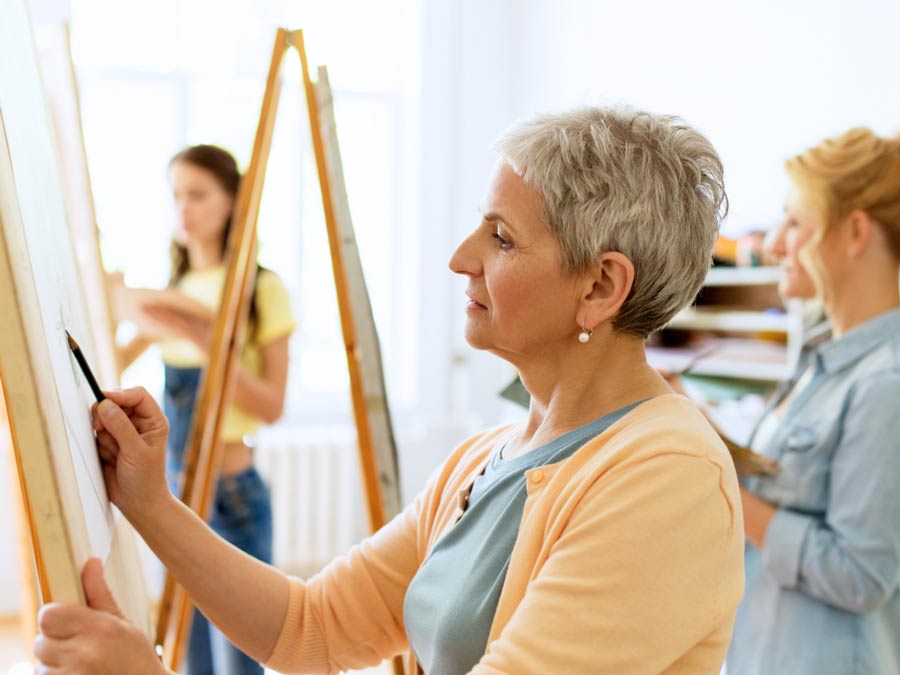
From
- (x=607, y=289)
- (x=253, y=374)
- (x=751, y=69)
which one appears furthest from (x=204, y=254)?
(x=751, y=69)

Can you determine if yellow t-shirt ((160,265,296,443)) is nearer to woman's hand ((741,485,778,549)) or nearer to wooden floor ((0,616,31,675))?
woman's hand ((741,485,778,549))

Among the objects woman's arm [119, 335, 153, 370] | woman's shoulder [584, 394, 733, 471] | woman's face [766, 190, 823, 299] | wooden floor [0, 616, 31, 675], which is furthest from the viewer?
wooden floor [0, 616, 31, 675]

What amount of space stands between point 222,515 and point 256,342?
0.41 m

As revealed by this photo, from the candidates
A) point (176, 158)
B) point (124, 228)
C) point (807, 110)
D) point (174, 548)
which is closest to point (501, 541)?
point (174, 548)

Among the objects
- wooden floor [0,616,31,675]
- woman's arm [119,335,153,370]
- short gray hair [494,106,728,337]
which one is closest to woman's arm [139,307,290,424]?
woman's arm [119,335,153,370]

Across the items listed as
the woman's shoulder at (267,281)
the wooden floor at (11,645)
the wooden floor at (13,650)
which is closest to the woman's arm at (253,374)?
the woman's shoulder at (267,281)

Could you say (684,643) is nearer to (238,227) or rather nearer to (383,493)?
(383,493)

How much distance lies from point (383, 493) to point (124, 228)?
347 cm

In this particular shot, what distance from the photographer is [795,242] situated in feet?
5.41

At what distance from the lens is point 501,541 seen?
3.12 feet

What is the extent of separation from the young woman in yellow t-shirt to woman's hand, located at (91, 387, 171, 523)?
3.51 ft

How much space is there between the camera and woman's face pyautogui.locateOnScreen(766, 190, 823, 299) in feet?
5.28

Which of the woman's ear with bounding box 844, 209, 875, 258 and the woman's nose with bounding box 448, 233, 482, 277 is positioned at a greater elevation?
the woman's nose with bounding box 448, 233, 482, 277

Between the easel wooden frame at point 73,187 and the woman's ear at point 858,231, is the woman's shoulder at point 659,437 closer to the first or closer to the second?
the woman's ear at point 858,231
